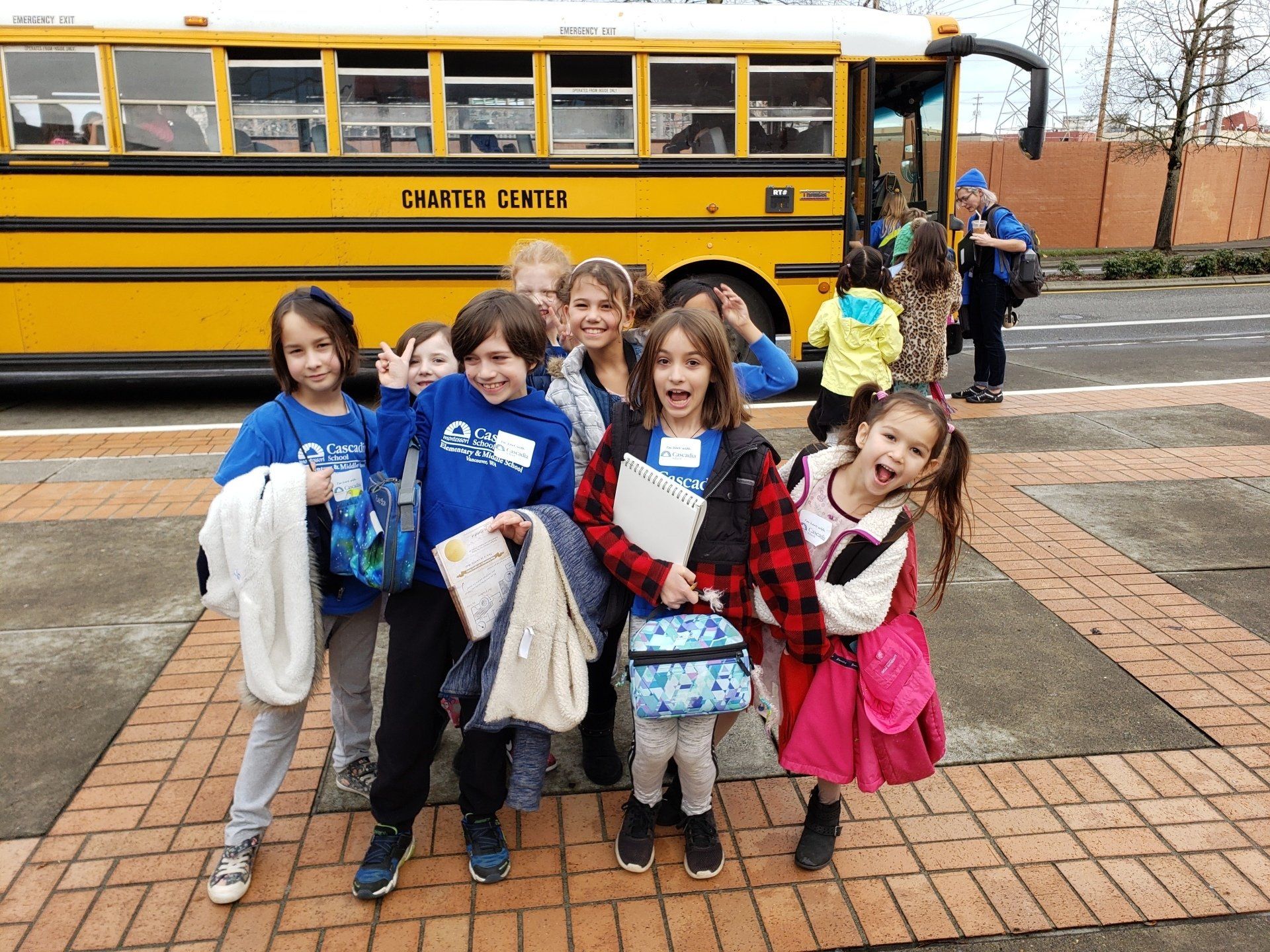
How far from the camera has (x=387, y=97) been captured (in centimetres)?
711

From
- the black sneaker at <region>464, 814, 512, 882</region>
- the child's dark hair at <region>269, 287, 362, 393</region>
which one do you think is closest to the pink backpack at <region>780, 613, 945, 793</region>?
the black sneaker at <region>464, 814, 512, 882</region>

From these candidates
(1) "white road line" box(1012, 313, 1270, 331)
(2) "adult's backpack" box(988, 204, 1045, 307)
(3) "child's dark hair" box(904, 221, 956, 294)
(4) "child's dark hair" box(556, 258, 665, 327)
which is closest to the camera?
(4) "child's dark hair" box(556, 258, 665, 327)

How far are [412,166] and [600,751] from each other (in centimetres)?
547

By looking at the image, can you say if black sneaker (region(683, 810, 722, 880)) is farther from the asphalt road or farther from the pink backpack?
the asphalt road

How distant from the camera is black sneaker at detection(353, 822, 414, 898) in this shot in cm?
247

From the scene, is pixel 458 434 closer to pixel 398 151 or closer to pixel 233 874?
pixel 233 874

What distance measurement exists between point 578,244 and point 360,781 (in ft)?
17.6

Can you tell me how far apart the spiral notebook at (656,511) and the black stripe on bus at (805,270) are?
559 cm

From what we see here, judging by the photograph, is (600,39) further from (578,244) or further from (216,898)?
(216,898)

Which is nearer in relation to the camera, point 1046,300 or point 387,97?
point 387,97

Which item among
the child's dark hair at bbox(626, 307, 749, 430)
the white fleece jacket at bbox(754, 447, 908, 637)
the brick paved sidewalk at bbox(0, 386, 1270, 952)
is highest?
the child's dark hair at bbox(626, 307, 749, 430)

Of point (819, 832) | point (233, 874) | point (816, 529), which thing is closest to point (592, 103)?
point (816, 529)

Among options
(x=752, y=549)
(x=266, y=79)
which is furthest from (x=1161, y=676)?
(x=266, y=79)

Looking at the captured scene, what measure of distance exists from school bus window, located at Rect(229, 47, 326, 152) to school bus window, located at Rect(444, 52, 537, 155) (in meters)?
0.94
